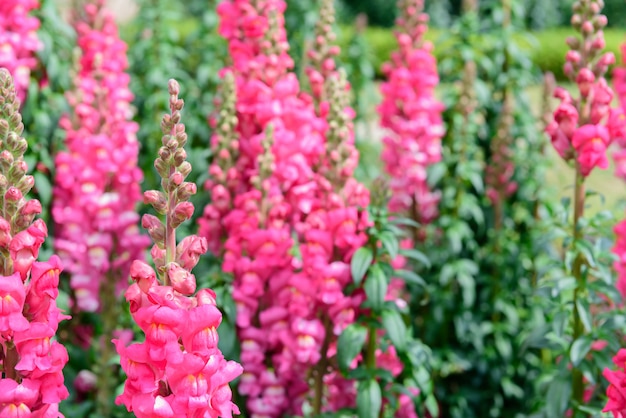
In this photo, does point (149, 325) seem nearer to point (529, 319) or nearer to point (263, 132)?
point (263, 132)

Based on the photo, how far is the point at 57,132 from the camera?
4930 millimetres

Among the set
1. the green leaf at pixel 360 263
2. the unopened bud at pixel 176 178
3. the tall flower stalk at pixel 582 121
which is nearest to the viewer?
the unopened bud at pixel 176 178

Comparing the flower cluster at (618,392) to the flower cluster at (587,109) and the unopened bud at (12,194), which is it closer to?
the flower cluster at (587,109)

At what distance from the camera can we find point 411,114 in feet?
17.0

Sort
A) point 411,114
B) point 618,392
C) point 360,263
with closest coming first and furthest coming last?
point 618,392, point 360,263, point 411,114

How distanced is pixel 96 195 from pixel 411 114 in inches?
74.0

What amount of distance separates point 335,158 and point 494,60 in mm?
2405

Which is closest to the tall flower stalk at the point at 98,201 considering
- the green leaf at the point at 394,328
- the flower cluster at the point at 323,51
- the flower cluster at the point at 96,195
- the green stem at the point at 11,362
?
the flower cluster at the point at 96,195

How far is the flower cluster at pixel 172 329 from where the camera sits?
2244 millimetres

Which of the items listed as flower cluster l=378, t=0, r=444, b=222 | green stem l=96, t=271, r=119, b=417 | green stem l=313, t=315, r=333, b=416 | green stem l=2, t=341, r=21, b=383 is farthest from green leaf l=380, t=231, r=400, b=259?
flower cluster l=378, t=0, r=444, b=222

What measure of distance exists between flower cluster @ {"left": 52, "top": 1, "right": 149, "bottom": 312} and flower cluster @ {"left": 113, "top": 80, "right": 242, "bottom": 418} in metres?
2.16

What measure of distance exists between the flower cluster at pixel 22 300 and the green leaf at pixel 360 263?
134cm

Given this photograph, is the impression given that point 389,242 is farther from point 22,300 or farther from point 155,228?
point 22,300

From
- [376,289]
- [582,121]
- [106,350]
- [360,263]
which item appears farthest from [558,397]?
[106,350]
